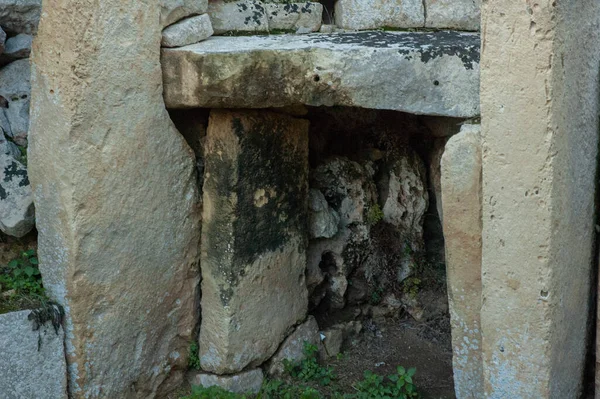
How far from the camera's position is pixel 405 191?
5426 millimetres

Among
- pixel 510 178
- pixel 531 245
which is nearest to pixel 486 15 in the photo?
pixel 510 178

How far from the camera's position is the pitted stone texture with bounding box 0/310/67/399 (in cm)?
397

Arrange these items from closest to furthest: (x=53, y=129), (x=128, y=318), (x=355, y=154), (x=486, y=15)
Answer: (x=486, y=15)
(x=53, y=129)
(x=128, y=318)
(x=355, y=154)

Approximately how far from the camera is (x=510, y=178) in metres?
2.96

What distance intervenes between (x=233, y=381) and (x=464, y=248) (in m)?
1.83

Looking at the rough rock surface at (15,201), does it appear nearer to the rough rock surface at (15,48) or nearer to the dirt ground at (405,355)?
the rough rock surface at (15,48)

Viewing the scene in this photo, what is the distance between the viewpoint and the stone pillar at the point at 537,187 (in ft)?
9.27

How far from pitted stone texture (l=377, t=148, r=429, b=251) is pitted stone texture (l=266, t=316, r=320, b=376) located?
0.95 meters

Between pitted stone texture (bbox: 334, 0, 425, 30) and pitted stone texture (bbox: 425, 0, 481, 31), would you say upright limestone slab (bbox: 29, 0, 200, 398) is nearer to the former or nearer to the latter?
pitted stone texture (bbox: 334, 0, 425, 30)

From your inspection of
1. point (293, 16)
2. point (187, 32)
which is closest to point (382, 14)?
point (293, 16)

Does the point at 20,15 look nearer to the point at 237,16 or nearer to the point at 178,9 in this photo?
the point at 178,9

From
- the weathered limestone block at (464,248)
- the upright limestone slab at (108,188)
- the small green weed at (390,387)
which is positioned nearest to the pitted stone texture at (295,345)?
the small green weed at (390,387)

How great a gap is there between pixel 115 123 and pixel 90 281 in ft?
2.68

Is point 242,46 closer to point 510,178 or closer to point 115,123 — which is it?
point 115,123
